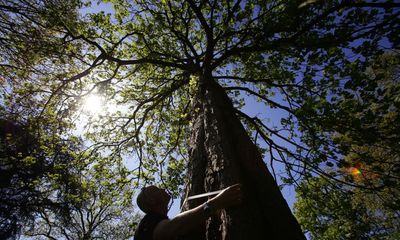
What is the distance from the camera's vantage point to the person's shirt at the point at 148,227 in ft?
7.45

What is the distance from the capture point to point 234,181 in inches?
101

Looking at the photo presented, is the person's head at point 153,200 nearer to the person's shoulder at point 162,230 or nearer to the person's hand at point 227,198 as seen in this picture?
the person's shoulder at point 162,230

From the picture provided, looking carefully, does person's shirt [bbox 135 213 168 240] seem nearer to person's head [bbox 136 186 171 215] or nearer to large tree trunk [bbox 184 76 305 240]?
person's head [bbox 136 186 171 215]

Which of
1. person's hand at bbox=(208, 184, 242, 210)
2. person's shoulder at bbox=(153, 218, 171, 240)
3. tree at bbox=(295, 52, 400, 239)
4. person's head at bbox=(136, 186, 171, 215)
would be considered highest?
tree at bbox=(295, 52, 400, 239)

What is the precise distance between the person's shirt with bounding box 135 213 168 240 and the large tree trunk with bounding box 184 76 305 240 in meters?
0.40

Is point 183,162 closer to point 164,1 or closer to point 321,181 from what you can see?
point 321,181

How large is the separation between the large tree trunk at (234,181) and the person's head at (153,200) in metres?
0.29

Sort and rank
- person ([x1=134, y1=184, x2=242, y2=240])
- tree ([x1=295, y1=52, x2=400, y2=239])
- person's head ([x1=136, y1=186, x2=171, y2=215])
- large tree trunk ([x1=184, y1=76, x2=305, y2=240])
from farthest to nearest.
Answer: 1. tree ([x1=295, y1=52, x2=400, y2=239])
2. person's head ([x1=136, y1=186, x2=171, y2=215])
3. large tree trunk ([x1=184, y1=76, x2=305, y2=240])
4. person ([x1=134, y1=184, x2=242, y2=240])

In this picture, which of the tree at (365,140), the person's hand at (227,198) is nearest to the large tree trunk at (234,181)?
the person's hand at (227,198)

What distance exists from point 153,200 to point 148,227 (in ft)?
1.28

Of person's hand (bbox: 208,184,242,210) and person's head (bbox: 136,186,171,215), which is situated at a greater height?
person's head (bbox: 136,186,171,215)

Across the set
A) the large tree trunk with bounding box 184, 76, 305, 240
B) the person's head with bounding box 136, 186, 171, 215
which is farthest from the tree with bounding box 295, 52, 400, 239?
the person's head with bounding box 136, 186, 171, 215

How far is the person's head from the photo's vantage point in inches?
106

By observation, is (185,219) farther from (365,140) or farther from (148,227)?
(365,140)
